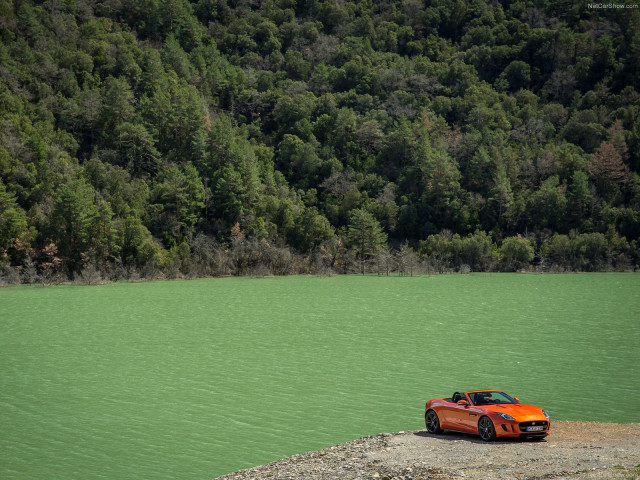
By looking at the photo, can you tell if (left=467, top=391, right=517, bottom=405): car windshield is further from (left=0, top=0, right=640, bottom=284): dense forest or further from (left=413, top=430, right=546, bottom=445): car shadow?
(left=0, top=0, right=640, bottom=284): dense forest

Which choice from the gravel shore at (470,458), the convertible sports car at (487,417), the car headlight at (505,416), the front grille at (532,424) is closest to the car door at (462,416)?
the convertible sports car at (487,417)

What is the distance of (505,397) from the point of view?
16797 mm

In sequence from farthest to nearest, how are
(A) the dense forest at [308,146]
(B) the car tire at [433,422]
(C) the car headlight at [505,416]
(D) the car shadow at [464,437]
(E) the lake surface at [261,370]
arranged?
1. (A) the dense forest at [308,146]
2. (E) the lake surface at [261,370]
3. (B) the car tire at [433,422]
4. (D) the car shadow at [464,437]
5. (C) the car headlight at [505,416]

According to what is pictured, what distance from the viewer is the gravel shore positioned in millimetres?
12531

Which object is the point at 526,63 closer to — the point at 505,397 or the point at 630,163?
the point at 630,163

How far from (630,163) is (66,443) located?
106120 millimetres

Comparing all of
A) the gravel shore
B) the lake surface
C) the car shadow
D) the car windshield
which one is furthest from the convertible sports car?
the lake surface

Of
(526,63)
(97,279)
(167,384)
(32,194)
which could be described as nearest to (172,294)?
(97,279)

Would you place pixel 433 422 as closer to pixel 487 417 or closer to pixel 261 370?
pixel 487 417

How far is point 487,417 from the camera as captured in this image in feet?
50.9

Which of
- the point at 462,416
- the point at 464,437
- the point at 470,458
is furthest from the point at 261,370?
the point at 470,458

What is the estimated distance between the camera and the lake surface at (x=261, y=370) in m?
18.7

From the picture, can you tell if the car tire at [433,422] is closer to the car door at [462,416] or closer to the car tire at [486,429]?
the car door at [462,416]

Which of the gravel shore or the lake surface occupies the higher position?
the gravel shore
